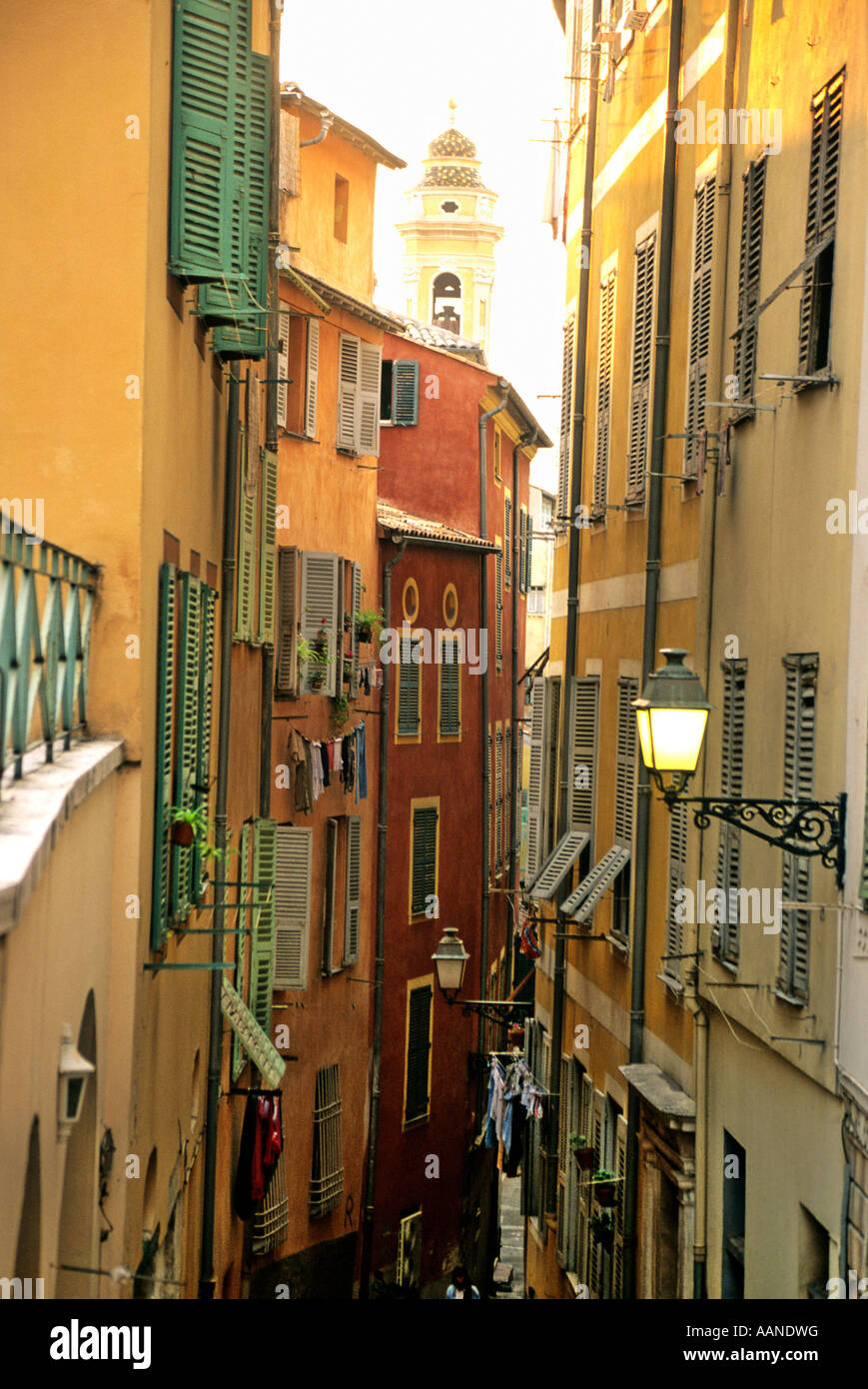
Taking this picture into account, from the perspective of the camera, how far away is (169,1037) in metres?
11.2

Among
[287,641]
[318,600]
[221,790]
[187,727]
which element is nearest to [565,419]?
[318,600]

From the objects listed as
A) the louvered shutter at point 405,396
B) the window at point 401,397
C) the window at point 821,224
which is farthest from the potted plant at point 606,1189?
the louvered shutter at point 405,396

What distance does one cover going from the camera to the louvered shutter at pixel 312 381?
21.9 meters

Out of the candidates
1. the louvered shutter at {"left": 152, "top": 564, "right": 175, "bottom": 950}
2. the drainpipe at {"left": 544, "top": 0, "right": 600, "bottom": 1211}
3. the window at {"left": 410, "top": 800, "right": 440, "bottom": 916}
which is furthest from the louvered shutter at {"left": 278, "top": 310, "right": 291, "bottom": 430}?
the louvered shutter at {"left": 152, "top": 564, "right": 175, "bottom": 950}

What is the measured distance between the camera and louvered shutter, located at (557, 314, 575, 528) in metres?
20.5

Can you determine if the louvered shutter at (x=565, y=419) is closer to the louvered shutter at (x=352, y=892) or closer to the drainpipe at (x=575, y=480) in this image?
the drainpipe at (x=575, y=480)

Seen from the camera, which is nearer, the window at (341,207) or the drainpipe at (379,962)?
the window at (341,207)

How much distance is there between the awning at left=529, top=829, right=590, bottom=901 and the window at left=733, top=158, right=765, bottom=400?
6.14 meters

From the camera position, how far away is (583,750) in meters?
18.6

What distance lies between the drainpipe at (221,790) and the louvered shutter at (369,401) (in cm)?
916

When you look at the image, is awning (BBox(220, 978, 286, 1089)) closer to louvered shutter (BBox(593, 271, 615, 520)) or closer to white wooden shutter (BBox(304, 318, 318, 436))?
louvered shutter (BBox(593, 271, 615, 520))

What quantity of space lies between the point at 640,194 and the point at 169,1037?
9480mm

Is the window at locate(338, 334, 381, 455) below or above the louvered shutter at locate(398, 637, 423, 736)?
above

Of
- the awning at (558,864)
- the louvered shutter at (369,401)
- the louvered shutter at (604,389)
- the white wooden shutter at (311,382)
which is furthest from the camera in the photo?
the louvered shutter at (369,401)
